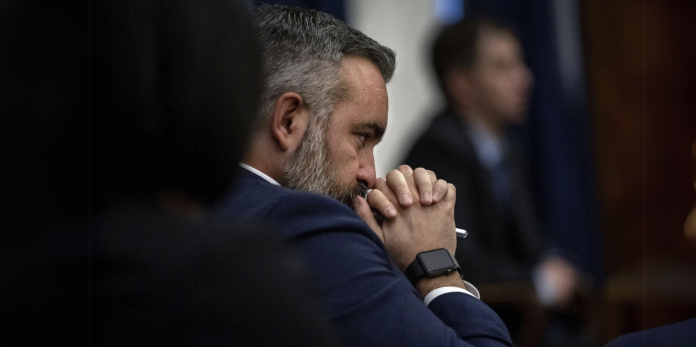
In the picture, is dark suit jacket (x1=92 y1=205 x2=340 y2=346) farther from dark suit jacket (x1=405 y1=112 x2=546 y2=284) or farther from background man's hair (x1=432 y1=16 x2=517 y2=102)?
background man's hair (x1=432 y1=16 x2=517 y2=102)

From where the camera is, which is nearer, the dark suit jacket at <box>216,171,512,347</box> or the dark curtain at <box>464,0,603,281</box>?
the dark suit jacket at <box>216,171,512,347</box>

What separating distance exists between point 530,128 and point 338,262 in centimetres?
141

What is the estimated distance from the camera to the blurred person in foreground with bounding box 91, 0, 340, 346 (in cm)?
49

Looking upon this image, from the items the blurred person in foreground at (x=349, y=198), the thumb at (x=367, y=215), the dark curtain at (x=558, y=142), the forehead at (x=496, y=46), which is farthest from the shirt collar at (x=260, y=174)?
the dark curtain at (x=558, y=142)

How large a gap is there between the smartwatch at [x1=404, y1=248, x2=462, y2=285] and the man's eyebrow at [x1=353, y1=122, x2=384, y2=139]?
23 centimetres

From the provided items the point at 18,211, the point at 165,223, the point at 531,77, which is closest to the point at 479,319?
the point at 165,223

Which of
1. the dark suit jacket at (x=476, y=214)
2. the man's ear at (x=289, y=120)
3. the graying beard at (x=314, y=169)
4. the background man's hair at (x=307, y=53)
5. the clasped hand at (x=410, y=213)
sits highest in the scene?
the background man's hair at (x=307, y=53)

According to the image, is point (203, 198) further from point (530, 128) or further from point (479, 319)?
point (530, 128)

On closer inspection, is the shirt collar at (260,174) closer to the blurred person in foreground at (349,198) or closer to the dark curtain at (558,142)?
the blurred person in foreground at (349,198)

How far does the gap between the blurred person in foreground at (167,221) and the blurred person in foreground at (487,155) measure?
93 cm

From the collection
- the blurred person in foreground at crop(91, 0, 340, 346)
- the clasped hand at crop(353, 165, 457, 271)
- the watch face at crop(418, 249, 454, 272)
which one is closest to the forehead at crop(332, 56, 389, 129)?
the clasped hand at crop(353, 165, 457, 271)

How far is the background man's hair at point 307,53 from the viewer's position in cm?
98

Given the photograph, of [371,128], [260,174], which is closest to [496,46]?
[371,128]

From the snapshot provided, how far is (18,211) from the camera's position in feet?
1.44
